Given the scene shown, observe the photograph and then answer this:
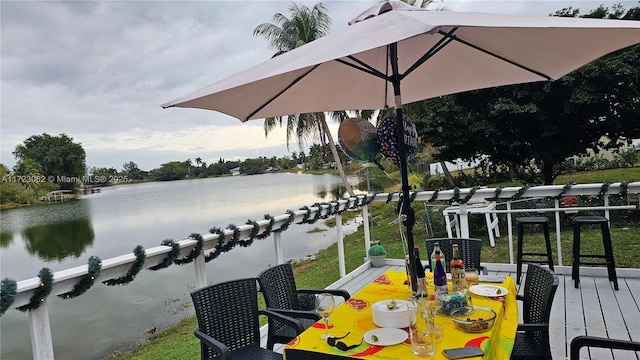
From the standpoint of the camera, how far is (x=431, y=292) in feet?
6.57

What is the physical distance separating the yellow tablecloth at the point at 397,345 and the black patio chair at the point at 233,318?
0.30 meters

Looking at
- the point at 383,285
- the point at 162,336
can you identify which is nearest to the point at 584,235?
the point at 383,285

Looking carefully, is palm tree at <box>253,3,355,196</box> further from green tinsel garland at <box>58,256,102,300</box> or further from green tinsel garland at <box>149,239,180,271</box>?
green tinsel garland at <box>58,256,102,300</box>

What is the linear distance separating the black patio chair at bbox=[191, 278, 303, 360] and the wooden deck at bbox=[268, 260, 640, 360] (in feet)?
5.92

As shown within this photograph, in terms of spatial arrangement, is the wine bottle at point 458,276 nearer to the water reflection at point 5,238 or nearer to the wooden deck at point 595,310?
the wooden deck at point 595,310

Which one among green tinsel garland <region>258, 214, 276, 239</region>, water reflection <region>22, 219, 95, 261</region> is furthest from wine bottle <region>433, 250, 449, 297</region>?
water reflection <region>22, 219, 95, 261</region>

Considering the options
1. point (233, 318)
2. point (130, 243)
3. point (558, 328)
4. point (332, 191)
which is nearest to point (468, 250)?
point (558, 328)

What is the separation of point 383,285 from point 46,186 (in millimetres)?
25045

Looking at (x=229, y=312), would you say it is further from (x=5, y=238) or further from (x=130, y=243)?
(x=5, y=238)

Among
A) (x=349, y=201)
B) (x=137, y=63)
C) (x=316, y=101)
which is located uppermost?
(x=137, y=63)

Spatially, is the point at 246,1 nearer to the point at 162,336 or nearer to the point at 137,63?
the point at 162,336

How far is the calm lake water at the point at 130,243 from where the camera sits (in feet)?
25.1

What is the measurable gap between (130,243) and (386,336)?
15.4 metres

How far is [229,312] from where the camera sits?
2104 mm
